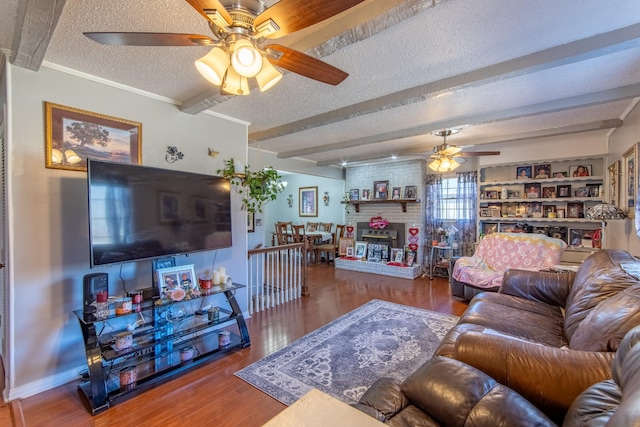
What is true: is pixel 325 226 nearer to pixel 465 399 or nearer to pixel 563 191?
pixel 563 191

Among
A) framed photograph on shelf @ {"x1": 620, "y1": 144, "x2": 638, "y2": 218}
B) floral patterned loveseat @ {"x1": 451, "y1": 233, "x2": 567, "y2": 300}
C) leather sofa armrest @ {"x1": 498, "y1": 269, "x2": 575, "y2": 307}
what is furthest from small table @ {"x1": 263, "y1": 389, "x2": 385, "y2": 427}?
floral patterned loveseat @ {"x1": 451, "y1": 233, "x2": 567, "y2": 300}

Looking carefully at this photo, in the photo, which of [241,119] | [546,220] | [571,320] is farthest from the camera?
[546,220]

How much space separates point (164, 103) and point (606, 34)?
3410 millimetres

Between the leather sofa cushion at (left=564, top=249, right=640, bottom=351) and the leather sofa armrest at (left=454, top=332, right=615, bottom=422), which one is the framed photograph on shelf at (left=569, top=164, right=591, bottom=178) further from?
the leather sofa armrest at (left=454, top=332, right=615, bottom=422)

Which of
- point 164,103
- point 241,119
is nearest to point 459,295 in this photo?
point 241,119

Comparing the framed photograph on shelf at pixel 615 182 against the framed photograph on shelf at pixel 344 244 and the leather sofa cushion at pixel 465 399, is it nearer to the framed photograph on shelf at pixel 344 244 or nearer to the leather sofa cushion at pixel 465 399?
the leather sofa cushion at pixel 465 399

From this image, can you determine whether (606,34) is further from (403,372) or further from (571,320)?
(403,372)

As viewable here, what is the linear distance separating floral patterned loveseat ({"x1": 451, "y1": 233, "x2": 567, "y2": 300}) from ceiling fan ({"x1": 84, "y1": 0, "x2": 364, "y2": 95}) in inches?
138

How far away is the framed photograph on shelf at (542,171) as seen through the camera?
4.86 metres

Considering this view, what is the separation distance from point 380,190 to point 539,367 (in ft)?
18.0

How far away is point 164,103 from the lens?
113 inches

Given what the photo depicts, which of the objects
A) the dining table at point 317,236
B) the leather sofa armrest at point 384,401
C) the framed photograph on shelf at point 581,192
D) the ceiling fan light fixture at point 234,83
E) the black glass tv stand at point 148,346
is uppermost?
the ceiling fan light fixture at point 234,83

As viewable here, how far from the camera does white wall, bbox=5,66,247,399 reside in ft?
6.88

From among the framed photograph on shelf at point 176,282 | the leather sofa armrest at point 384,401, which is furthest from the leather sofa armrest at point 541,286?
the framed photograph on shelf at point 176,282
